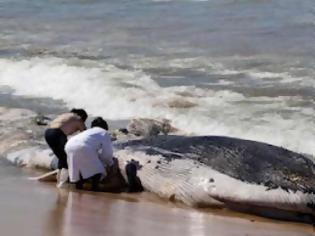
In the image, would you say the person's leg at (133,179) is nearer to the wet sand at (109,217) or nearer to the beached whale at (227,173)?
the beached whale at (227,173)

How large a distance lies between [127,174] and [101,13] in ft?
71.8

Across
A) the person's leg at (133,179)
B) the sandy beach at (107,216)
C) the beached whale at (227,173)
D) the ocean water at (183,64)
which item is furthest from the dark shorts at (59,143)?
the ocean water at (183,64)

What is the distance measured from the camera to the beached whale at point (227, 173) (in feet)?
31.1

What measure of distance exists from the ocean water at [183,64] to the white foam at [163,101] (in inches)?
0.7

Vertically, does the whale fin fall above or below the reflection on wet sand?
below

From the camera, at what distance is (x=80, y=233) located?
26.3 ft

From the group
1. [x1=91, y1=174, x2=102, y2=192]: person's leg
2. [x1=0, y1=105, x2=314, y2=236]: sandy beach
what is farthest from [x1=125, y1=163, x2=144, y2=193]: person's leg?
[x1=91, y1=174, x2=102, y2=192]: person's leg

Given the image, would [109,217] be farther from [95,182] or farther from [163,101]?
[163,101]

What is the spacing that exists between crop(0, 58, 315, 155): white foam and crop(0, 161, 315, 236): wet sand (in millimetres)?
4128

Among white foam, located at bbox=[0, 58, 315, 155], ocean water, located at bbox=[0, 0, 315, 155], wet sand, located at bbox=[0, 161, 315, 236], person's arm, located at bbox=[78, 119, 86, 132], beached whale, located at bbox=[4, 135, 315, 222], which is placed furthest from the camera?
ocean water, located at bbox=[0, 0, 315, 155]

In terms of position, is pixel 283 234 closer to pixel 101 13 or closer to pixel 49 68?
pixel 49 68

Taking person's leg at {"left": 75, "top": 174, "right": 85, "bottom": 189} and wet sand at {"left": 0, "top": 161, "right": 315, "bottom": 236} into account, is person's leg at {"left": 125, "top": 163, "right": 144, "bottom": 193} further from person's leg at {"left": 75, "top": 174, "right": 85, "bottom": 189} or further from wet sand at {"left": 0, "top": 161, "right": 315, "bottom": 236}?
person's leg at {"left": 75, "top": 174, "right": 85, "bottom": 189}

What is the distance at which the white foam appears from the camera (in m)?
14.4

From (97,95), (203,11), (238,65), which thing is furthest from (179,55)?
(203,11)
